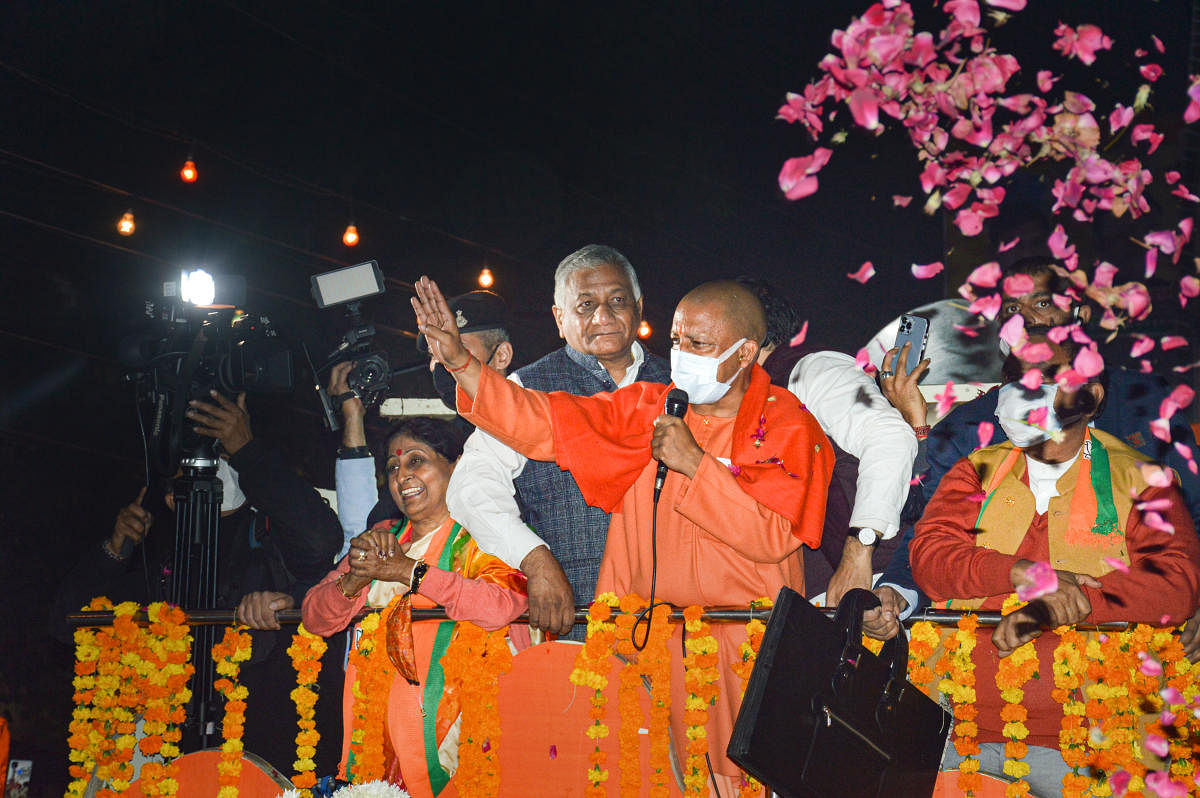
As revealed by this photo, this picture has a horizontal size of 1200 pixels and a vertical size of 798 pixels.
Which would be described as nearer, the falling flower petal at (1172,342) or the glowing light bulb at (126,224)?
the falling flower petal at (1172,342)

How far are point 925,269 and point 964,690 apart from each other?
2.41m

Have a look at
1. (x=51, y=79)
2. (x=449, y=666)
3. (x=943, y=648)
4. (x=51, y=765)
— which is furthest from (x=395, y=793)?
(x=51, y=79)

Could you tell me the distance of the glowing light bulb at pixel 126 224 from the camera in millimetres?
5469

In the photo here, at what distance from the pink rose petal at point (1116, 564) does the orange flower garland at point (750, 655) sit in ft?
2.99

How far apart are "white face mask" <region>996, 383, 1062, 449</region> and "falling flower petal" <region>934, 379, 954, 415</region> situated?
0.82 metres

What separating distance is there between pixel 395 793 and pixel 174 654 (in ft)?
4.13

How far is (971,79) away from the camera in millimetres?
3670

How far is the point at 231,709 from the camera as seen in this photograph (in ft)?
11.3

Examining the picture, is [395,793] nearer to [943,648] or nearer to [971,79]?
[943,648]

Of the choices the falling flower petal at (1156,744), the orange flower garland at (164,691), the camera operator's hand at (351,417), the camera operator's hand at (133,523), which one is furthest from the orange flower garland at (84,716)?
the falling flower petal at (1156,744)

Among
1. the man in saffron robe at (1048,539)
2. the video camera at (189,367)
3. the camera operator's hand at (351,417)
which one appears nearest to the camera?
the man in saffron robe at (1048,539)

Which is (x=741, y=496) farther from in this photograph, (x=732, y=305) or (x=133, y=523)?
(x=133, y=523)

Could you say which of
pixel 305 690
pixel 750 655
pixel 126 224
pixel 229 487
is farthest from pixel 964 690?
pixel 126 224

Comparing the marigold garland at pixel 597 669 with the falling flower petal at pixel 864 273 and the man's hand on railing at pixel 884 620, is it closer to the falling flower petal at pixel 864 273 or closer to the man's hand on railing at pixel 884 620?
the man's hand on railing at pixel 884 620
